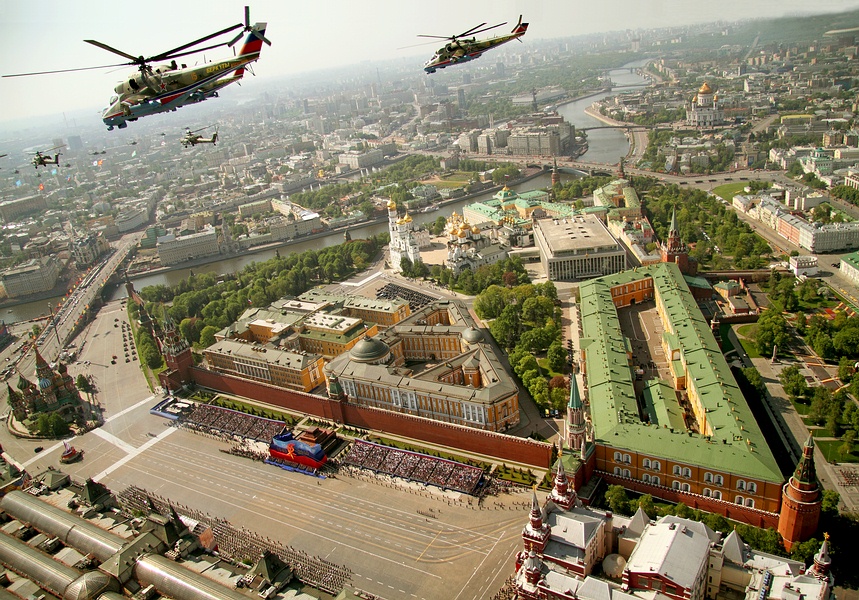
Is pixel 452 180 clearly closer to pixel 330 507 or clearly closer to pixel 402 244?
pixel 402 244

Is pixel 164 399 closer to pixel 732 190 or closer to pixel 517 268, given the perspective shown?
pixel 517 268

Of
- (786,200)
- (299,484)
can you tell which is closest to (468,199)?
(786,200)

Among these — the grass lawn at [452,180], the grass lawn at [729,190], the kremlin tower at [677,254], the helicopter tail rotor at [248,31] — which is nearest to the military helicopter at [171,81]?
the helicopter tail rotor at [248,31]

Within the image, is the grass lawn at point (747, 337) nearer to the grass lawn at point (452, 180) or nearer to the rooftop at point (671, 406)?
the rooftop at point (671, 406)

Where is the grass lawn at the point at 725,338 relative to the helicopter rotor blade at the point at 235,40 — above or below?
below

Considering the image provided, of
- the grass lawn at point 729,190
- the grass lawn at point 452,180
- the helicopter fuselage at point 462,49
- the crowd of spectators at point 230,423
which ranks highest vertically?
the helicopter fuselage at point 462,49

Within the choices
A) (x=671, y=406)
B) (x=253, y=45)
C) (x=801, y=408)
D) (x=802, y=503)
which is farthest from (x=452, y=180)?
(x=802, y=503)
